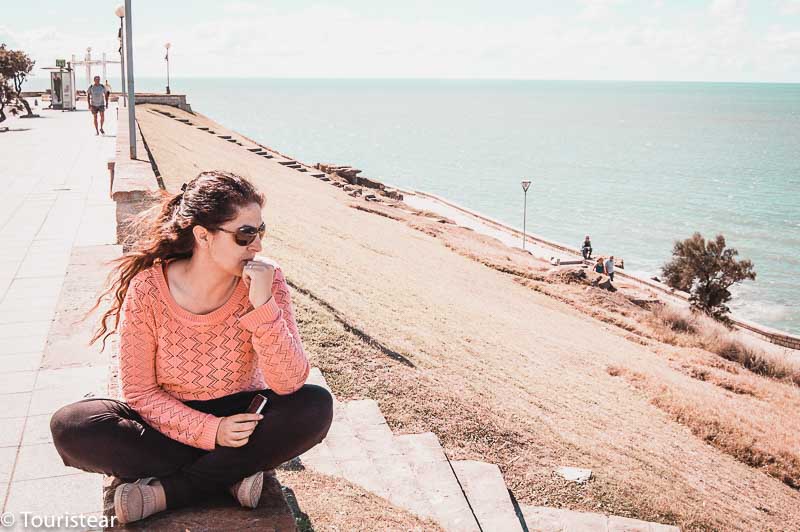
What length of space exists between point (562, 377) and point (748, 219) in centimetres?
6400

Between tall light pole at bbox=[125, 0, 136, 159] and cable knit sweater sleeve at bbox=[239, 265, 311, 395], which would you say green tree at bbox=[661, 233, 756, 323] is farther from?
cable knit sweater sleeve at bbox=[239, 265, 311, 395]

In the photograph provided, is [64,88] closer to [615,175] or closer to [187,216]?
[187,216]

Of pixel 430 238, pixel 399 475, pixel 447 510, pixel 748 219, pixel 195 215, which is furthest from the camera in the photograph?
pixel 748 219

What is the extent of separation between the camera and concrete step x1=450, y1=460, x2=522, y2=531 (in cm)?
487

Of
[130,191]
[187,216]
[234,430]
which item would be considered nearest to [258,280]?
[187,216]

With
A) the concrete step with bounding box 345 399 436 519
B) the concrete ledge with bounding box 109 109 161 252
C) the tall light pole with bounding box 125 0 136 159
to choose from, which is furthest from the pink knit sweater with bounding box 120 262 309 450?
the tall light pole with bounding box 125 0 136 159

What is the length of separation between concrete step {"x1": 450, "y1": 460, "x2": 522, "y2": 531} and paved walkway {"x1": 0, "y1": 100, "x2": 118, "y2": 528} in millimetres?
2371

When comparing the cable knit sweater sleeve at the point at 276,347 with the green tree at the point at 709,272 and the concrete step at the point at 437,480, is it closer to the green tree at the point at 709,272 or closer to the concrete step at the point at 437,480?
the concrete step at the point at 437,480

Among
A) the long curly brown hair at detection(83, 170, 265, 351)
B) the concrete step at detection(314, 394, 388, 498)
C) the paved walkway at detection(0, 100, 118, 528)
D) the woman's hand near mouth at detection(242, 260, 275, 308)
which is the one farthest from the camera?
the concrete step at detection(314, 394, 388, 498)

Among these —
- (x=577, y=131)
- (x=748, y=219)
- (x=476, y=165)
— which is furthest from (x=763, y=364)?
(x=577, y=131)

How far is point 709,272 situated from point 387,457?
1120 inches

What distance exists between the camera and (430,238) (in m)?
23.2

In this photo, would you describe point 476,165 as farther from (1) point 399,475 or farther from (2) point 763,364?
(1) point 399,475

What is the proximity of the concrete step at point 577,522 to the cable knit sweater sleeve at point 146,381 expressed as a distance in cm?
266
